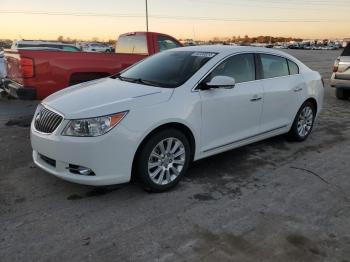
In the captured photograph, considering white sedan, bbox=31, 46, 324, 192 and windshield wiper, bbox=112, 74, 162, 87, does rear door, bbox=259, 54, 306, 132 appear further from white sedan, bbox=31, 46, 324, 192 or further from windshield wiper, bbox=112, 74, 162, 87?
windshield wiper, bbox=112, 74, 162, 87

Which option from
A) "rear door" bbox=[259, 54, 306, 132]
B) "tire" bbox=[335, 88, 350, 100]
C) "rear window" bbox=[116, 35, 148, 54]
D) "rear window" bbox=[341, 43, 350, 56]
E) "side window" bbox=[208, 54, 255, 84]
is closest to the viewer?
"side window" bbox=[208, 54, 255, 84]

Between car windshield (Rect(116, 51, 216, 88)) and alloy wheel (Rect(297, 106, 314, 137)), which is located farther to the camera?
alloy wheel (Rect(297, 106, 314, 137))

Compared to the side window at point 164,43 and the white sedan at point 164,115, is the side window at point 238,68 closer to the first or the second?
the white sedan at point 164,115

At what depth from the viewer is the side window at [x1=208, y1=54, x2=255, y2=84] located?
5.11 meters

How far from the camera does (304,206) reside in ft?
13.9

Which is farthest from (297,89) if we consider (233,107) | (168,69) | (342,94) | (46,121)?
(342,94)

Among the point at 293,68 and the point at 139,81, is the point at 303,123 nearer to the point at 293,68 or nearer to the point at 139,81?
the point at 293,68

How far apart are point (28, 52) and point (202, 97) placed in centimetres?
370

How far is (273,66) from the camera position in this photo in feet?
19.6

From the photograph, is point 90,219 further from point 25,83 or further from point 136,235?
point 25,83

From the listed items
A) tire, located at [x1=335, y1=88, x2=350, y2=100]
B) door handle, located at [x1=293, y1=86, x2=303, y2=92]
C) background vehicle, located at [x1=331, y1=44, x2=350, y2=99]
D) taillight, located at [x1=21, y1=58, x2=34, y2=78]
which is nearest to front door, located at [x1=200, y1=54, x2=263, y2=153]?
door handle, located at [x1=293, y1=86, x2=303, y2=92]

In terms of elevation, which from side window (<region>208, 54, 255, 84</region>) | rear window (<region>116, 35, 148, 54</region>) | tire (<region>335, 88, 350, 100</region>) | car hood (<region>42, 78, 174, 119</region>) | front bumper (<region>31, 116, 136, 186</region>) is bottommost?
tire (<region>335, 88, 350, 100</region>)

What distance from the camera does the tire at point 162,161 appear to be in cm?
425

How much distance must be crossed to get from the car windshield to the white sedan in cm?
1
